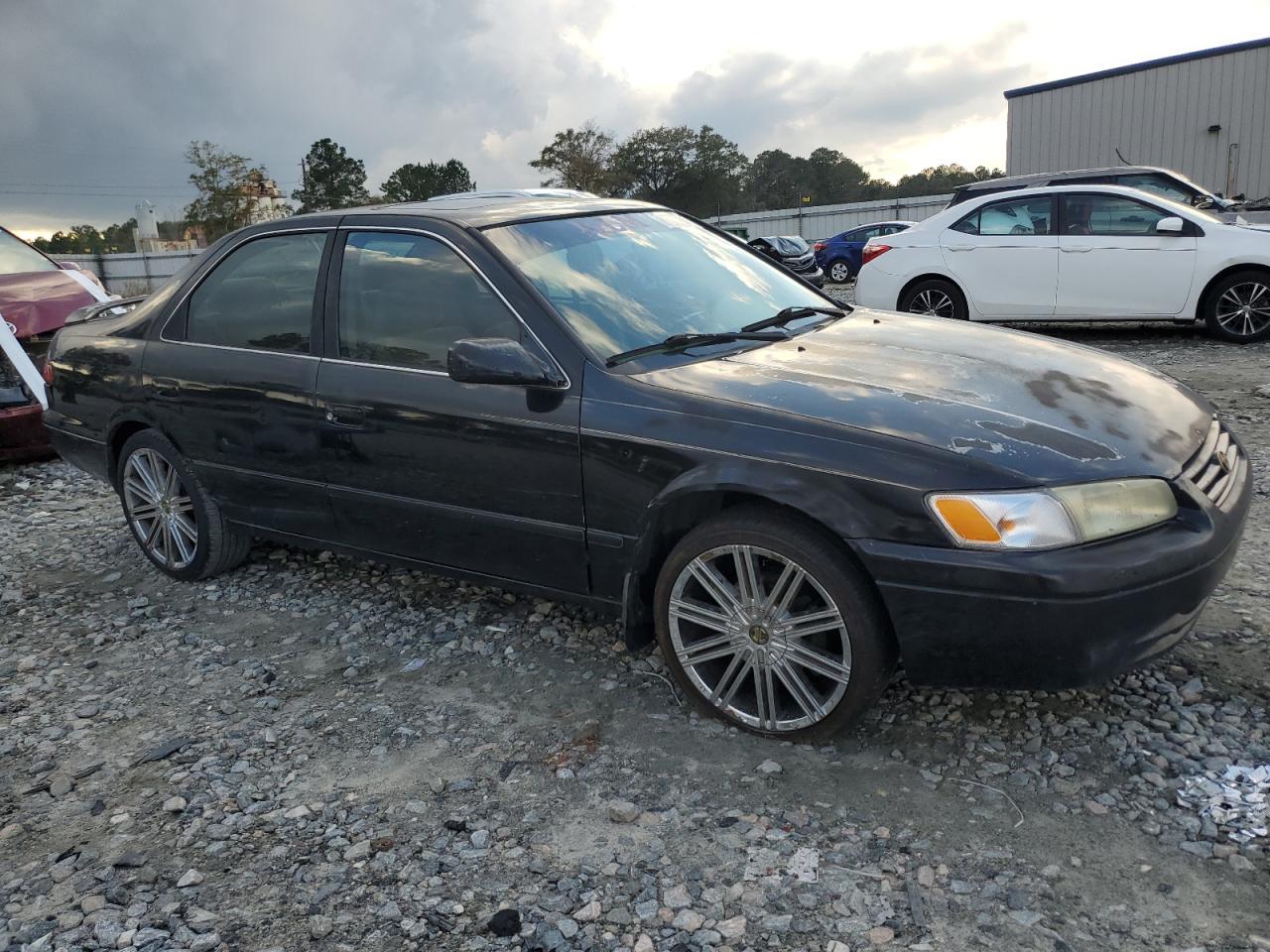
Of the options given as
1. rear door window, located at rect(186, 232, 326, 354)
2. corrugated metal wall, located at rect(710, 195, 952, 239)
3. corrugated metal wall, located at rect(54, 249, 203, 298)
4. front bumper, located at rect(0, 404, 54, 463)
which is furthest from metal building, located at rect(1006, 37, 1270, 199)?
corrugated metal wall, located at rect(54, 249, 203, 298)

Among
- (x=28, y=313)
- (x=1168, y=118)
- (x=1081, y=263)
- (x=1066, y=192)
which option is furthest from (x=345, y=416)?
(x=1168, y=118)

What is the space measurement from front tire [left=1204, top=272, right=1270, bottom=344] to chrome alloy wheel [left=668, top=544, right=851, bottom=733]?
26.5ft

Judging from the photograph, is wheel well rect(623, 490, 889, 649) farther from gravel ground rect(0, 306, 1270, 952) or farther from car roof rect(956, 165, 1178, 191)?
car roof rect(956, 165, 1178, 191)

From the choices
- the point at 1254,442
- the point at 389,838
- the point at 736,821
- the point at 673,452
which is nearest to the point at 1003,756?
the point at 736,821

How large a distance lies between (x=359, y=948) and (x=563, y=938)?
0.48 metres

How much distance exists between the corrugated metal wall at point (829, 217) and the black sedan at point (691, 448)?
88.4 feet

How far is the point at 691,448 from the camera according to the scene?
115 inches

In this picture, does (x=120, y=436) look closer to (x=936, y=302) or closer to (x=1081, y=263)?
(x=936, y=302)

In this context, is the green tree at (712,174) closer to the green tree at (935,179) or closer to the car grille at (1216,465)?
the green tree at (935,179)

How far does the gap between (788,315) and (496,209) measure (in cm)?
120

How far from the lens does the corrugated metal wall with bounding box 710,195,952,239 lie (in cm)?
2923

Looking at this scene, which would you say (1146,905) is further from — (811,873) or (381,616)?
(381,616)

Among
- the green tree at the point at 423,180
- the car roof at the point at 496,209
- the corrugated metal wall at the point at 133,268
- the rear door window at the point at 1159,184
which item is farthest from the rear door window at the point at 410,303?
the green tree at the point at 423,180

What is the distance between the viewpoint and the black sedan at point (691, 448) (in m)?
2.59
